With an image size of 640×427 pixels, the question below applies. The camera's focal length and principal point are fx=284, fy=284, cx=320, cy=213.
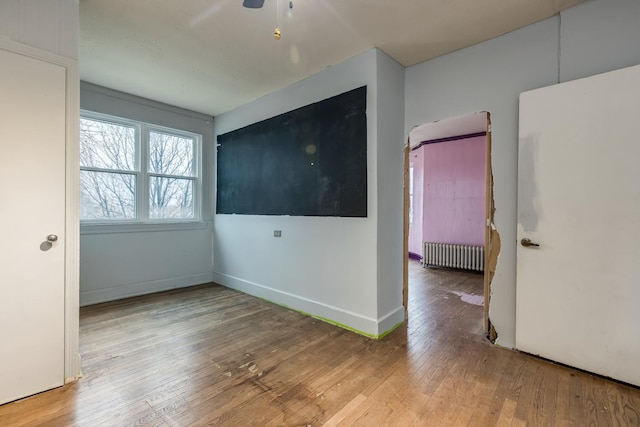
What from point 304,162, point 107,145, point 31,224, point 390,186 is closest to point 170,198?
point 107,145

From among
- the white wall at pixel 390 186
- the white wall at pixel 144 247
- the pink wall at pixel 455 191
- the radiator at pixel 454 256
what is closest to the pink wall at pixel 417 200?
the pink wall at pixel 455 191

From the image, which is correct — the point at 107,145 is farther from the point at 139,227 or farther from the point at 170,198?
the point at 139,227

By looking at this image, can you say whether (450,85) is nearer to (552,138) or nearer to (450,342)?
(552,138)

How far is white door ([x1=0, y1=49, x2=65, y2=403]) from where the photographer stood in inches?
71.5

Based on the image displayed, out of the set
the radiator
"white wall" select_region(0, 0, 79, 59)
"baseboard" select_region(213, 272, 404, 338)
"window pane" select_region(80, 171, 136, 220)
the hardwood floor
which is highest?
"white wall" select_region(0, 0, 79, 59)

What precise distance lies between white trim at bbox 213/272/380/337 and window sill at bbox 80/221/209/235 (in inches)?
37.5

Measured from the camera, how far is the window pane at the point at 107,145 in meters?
3.66

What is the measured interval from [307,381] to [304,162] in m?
2.24

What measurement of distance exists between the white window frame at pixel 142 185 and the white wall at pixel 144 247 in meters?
0.03

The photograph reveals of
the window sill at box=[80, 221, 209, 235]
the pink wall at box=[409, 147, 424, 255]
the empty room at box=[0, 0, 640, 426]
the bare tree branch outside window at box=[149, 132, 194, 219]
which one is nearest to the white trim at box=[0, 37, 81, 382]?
the empty room at box=[0, 0, 640, 426]

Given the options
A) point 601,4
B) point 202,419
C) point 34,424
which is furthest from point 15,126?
point 601,4

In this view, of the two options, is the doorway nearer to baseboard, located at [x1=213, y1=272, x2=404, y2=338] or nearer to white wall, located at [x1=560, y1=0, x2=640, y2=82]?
white wall, located at [x1=560, y1=0, x2=640, y2=82]

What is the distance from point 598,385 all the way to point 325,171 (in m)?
2.75

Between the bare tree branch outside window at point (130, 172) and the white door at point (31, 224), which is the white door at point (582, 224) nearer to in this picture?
the white door at point (31, 224)
